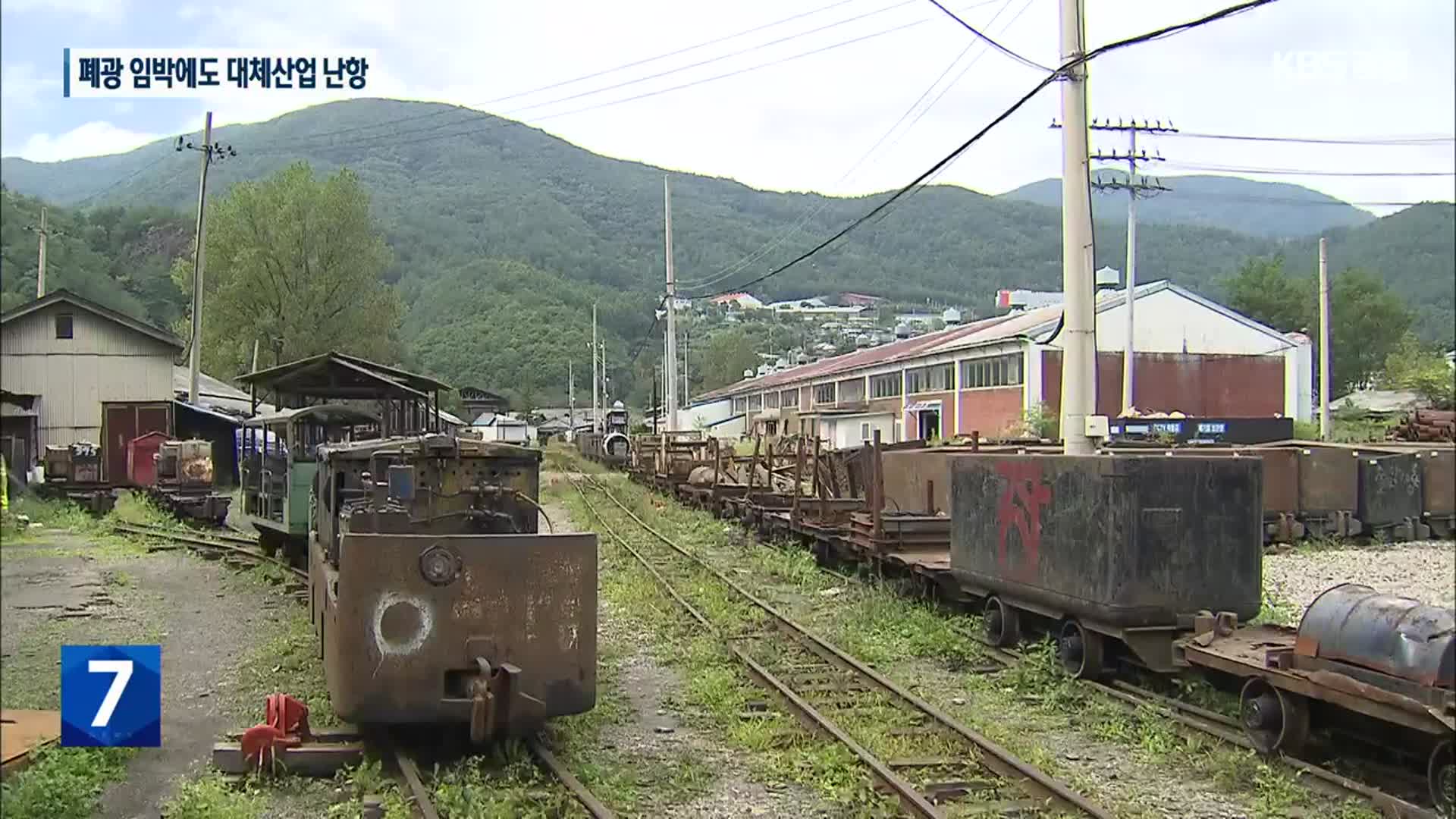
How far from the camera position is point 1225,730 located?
7.78 meters

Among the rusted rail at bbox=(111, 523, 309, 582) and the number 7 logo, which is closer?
the number 7 logo

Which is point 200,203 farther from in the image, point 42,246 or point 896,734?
point 896,734

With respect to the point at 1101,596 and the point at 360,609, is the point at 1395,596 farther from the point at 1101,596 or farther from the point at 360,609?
the point at 360,609

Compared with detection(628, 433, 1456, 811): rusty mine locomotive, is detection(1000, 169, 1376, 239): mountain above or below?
above

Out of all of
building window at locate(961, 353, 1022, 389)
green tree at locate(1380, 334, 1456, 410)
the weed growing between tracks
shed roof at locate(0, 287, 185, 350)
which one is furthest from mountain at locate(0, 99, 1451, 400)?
building window at locate(961, 353, 1022, 389)

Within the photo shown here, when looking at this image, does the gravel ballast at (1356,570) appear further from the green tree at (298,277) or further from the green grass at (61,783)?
the green tree at (298,277)

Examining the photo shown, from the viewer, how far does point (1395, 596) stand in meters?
6.58

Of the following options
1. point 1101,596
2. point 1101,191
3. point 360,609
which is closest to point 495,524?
point 360,609

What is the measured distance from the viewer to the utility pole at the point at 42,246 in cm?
425

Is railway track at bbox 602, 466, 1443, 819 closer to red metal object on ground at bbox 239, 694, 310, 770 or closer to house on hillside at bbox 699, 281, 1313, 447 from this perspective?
red metal object on ground at bbox 239, 694, 310, 770

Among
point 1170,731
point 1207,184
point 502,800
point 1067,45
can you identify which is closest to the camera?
point 502,800

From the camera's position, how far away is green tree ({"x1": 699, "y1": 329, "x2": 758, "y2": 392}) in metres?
88.8

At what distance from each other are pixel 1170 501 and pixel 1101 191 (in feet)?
71.3

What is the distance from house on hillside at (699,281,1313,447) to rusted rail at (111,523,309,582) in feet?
49.1
